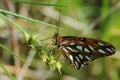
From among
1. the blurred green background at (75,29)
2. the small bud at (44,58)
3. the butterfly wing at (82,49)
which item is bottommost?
the blurred green background at (75,29)

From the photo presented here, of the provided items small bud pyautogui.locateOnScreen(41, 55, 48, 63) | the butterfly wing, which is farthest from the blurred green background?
small bud pyautogui.locateOnScreen(41, 55, 48, 63)

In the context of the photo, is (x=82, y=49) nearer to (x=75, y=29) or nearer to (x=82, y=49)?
(x=82, y=49)

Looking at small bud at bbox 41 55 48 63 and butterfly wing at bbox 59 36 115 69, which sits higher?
small bud at bbox 41 55 48 63

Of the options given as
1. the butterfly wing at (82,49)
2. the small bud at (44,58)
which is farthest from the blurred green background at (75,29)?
the small bud at (44,58)

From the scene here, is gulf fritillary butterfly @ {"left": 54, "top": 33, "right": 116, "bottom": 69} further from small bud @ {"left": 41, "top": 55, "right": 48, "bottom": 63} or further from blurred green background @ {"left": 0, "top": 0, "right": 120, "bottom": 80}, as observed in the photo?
blurred green background @ {"left": 0, "top": 0, "right": 120, "bottom": 80}

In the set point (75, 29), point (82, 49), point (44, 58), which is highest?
point (44, 58)

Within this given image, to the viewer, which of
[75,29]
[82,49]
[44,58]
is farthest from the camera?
[75,29]

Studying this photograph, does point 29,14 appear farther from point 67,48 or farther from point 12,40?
point 67,48

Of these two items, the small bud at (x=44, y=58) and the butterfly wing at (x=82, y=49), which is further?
the butterfly wing at (x=82, y=49)

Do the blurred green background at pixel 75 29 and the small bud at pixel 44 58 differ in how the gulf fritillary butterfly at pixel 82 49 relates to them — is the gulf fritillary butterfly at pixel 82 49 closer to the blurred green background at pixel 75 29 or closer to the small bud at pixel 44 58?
the small bud at pixel 44 58

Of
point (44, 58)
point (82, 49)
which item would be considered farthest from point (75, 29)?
point (44, 58)
